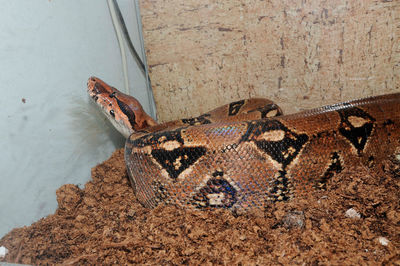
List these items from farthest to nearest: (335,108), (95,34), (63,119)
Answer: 1. (95,34)
2. (63,119)
3. (335,108)

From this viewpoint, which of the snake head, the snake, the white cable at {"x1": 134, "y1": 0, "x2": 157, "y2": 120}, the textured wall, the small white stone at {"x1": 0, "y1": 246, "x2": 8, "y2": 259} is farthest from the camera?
the white cable at {"x1": 134, "y1": 0, "x2": 157, "y2": 120}

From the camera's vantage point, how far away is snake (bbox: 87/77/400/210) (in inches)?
78.8

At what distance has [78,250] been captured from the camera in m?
1.89

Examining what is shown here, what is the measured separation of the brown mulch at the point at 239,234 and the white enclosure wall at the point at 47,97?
0.98 ft

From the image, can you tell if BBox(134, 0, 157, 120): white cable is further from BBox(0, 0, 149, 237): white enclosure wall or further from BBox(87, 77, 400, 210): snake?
BBox(87, 77, 400, 210): snake

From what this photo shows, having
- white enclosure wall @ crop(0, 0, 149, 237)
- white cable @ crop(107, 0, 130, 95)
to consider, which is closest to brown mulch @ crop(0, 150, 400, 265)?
white enclosure wall @ crop(0, 0, 149, 237)

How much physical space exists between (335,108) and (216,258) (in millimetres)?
1379

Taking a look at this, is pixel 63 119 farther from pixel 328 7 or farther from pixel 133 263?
pixel 328 7

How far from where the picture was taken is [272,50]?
2902 mm

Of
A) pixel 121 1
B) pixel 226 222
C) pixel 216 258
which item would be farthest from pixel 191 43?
pixel 216 258

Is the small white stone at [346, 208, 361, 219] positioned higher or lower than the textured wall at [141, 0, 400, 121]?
lower

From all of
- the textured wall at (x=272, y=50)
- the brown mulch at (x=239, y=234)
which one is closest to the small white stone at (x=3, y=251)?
the brown mulch at (x=239, y=234)

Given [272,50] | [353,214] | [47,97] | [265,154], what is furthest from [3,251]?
[272,50]

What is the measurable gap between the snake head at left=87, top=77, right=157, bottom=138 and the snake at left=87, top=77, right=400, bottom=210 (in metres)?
0.73
